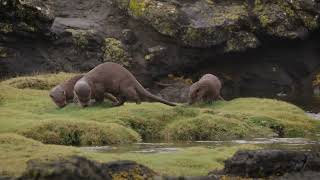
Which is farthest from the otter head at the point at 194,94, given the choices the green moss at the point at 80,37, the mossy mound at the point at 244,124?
the green moss at the point at 80,37

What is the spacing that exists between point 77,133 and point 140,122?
2.98 m

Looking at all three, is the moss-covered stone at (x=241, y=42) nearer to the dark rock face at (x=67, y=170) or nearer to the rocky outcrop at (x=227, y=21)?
the rocky outcrop at (x=227, y=21)

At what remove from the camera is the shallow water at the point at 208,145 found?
608 inches

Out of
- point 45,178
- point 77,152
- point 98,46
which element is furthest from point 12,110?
point 98,46

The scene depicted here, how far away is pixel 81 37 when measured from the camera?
114 feet

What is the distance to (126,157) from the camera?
13469mm

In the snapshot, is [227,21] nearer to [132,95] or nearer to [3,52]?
[3,52]

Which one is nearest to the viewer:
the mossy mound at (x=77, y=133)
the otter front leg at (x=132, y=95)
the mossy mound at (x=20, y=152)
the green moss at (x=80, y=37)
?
the mossy mound at (x=20, y=152)

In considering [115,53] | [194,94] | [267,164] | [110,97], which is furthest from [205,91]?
[267,164]

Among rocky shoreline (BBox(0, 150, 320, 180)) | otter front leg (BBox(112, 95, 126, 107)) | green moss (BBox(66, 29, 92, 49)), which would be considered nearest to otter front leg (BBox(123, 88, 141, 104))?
otter front leg (BBox(112, 95, 126, 107))

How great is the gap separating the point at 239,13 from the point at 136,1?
17.6ft

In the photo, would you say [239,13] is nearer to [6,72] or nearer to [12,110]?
[6,72]

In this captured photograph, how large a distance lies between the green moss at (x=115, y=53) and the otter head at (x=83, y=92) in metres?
12.5

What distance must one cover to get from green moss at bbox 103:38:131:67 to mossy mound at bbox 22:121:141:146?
657 inches
